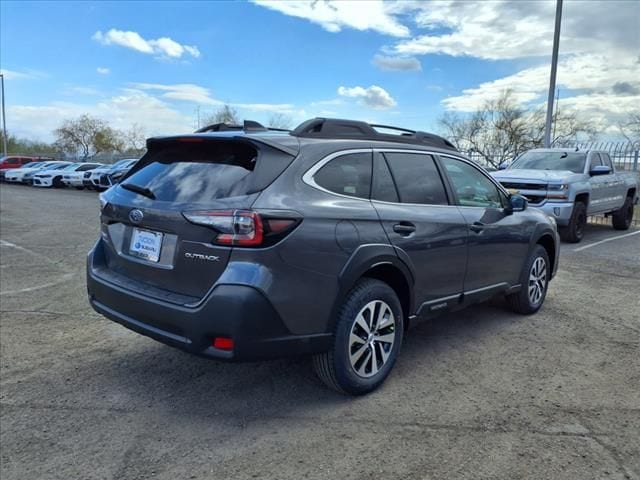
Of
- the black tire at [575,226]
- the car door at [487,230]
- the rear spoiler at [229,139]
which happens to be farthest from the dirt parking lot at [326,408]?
the black tire at [575,226]

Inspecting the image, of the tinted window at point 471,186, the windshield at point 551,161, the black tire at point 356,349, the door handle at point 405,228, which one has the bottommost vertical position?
the black tire at point 356,349

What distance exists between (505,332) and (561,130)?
3728 cm

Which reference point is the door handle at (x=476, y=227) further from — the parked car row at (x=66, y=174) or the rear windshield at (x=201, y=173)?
the parked car row at (x=66, y=174)

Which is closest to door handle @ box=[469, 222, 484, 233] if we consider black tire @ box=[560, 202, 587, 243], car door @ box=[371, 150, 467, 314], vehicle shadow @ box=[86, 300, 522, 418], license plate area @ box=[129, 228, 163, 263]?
car door @ box=[371, 150, 467, 314]

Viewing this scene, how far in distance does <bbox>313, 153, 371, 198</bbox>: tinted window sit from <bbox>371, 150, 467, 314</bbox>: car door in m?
0.08

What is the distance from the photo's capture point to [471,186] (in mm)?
4680

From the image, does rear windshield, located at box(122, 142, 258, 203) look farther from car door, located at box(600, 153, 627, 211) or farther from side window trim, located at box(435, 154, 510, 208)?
car door, located at box(600, 153, 627, 211)

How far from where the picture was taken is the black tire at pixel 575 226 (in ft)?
33.5

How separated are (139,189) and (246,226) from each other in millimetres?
1056

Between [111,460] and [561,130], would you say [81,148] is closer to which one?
[561,130]

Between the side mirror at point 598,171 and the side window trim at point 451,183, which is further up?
the side mirror at point 598,171

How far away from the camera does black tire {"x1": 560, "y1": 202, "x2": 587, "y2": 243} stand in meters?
10.2

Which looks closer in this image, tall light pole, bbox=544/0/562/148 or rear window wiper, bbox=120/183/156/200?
rear window wiper, bbox=120/183/156/200

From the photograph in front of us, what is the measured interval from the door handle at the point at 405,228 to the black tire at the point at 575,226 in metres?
7.65
